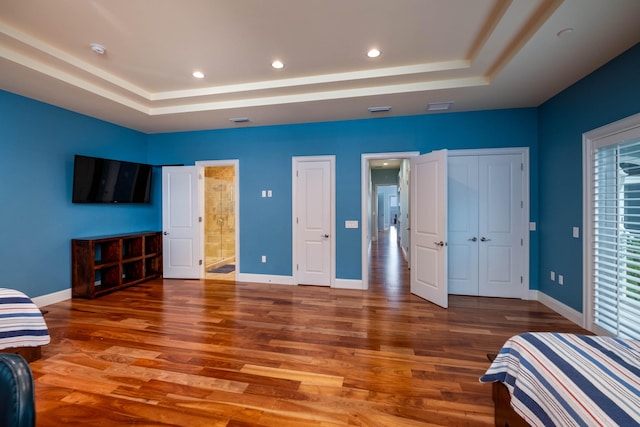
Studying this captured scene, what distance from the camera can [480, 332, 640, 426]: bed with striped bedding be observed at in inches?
42.0

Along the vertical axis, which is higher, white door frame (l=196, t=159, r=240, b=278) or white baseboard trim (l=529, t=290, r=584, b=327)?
white door frame (l=196, t=159, r=240, b=278)

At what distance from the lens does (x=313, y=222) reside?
Result: 4801mm

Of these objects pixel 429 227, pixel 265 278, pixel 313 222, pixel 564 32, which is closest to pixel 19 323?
pixel 265 278

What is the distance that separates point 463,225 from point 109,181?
5811 mm

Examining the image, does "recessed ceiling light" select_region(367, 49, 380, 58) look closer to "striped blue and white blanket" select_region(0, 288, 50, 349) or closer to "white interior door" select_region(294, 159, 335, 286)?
"white interior door" select_region(294, 159, 335, 286)

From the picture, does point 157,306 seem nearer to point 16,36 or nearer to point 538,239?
point 16,36

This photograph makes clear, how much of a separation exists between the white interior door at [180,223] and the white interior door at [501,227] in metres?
4.98

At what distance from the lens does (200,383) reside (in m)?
2.13

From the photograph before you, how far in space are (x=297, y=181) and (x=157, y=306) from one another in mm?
2837

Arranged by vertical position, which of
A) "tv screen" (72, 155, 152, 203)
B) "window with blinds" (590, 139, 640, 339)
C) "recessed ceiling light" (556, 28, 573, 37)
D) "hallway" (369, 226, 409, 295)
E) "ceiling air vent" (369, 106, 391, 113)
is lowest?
"hallway" (369, 226, 409, 295)

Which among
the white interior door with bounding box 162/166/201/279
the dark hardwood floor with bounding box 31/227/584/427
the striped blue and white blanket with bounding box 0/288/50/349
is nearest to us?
the dark hardwood floor with bounding box 31/227/584/427

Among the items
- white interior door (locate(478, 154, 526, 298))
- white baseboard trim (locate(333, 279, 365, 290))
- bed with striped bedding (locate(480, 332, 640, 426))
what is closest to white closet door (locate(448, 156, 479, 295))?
white interior door (locate(478, 154, 526, 298))

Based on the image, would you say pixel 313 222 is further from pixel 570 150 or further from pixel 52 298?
pixel 52 298

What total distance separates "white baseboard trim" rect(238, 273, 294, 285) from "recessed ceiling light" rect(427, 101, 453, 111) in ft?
11.7
